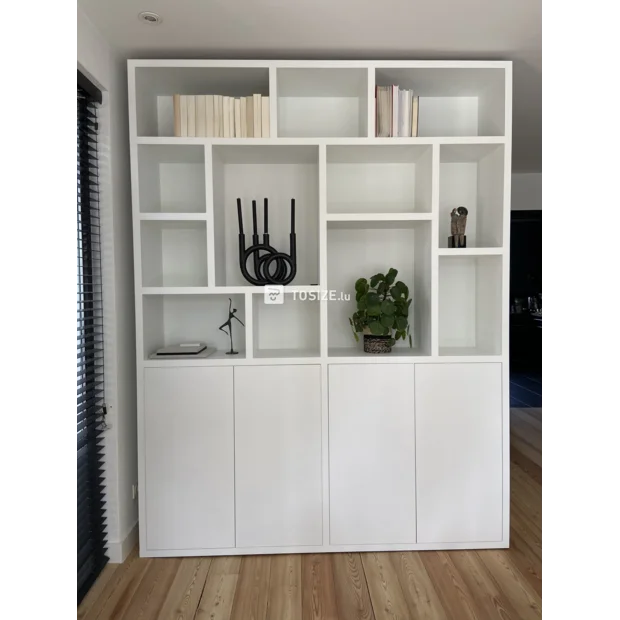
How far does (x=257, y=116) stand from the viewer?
6.94 feet

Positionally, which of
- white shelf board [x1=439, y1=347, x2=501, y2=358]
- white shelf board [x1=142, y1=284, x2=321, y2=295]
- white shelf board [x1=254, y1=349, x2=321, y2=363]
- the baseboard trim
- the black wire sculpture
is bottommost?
the baseboard trim

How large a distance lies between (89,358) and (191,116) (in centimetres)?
121

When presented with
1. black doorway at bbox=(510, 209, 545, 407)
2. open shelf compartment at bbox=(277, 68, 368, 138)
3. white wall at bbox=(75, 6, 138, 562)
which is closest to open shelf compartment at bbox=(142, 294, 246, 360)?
white wall at bbox=(75, 6, 138, 562)

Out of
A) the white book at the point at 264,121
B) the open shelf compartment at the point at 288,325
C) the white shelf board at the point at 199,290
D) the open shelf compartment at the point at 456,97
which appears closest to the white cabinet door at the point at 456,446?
the open shelf compartment at the point at 288,325

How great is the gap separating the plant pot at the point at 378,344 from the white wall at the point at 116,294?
1209 millimetres

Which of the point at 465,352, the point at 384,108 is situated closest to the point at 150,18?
the point at 384,108

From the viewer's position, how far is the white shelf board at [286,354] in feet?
7.16

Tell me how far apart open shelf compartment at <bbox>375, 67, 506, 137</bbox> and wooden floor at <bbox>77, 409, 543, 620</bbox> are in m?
2.07

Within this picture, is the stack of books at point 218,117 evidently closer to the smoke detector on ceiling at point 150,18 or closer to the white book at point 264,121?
the white book at point 264,121

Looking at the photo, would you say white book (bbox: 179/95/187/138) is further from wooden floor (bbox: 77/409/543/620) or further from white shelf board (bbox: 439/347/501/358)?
wooden floor (bbox: 77/409/543/620)

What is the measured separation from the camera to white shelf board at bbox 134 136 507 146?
2105 mm

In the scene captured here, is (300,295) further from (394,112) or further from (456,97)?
(456,97)
